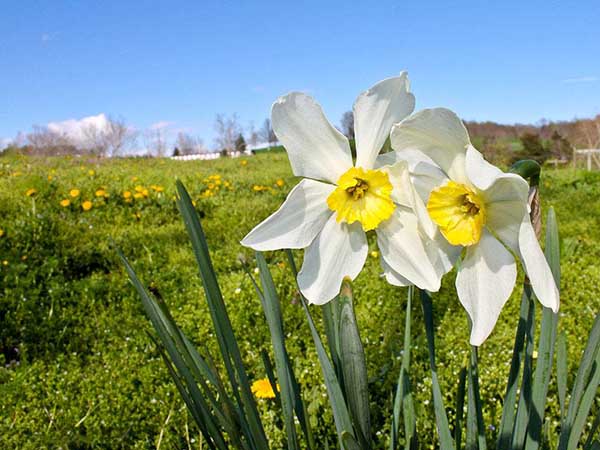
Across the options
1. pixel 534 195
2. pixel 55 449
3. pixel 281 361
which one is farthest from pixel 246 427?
pixel 55 449

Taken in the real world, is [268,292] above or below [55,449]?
above

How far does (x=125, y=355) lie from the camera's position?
1.75m

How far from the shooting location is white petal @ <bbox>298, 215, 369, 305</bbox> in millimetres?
450

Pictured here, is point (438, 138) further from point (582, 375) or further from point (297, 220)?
point (582, 375)

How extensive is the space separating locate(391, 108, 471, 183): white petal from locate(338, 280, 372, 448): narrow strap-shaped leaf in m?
0.13

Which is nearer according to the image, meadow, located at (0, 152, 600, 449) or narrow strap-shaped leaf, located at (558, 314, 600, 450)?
narrow strap-shaped leaf, located at (558, 314, 600, 450)

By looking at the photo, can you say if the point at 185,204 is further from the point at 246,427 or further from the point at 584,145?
the point at 584,145

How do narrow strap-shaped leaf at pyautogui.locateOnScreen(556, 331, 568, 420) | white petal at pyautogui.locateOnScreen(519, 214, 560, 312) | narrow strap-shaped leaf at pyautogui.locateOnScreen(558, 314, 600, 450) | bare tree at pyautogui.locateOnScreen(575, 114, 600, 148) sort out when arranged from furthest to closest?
bare tree at pyautogui.locateOnScreen(575, 114, 600, 148)
narrow strap-shaped leaf at pyautogui.locateOnScreen(556, 331, 568, 420)
narrow strap-shaped leaf at pyautogui.locateOnScreen(558, 314, 600, 450)
white petal at pyautogui.locateOnScreen(519, 214, 560, 312)

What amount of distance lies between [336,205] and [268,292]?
0.14 metres

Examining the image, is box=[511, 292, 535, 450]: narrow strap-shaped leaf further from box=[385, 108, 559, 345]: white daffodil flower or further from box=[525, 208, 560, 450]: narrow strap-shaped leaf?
box=[385, 108, 559, 345]: white daffodil flower

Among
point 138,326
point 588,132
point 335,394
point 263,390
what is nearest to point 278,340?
point 335,394

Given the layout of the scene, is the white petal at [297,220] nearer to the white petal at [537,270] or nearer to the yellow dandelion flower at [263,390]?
the white petal at [537,270]

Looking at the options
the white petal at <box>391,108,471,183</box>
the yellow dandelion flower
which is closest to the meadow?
the yellow dandelion flower

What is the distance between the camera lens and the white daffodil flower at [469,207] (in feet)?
1.28
